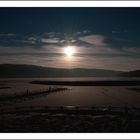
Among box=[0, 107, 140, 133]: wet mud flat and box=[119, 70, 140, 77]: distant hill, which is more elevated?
box=[119, 70, 140, 77]: distant hill

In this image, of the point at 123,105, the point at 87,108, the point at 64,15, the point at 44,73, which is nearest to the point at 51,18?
the point at 64,15

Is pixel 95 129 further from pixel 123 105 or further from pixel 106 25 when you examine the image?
pixel 106 25

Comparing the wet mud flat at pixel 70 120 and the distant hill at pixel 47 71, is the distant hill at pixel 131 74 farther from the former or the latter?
the wet mud flat at pixel 70 120

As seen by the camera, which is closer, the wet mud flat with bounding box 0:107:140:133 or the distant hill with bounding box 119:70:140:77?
the wet mud flat with bounding box 0:107:140:133

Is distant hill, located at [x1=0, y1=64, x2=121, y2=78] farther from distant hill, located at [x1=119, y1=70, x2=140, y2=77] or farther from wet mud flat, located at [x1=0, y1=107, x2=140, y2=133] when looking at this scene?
wet mud flat, located at [x1=0, y1=107, x2=140, y2=133]

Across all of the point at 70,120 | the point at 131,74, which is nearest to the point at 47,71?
the point at 70,120

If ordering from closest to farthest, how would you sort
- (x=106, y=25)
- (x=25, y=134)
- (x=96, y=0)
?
(x=25, y=134) < (x=96, y=0) < (x=106, y=25)

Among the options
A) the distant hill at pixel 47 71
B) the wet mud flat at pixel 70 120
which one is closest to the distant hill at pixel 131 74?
the distant hill at pixel 47 71

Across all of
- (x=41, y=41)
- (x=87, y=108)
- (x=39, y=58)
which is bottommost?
(x=87, y=108)

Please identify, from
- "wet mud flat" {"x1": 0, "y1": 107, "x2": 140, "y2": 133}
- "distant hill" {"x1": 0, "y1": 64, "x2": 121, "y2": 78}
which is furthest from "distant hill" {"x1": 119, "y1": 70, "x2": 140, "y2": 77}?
"wet mud flat" {"x1": 0, "y1": 107, "x2": 140, "y2": 133}
